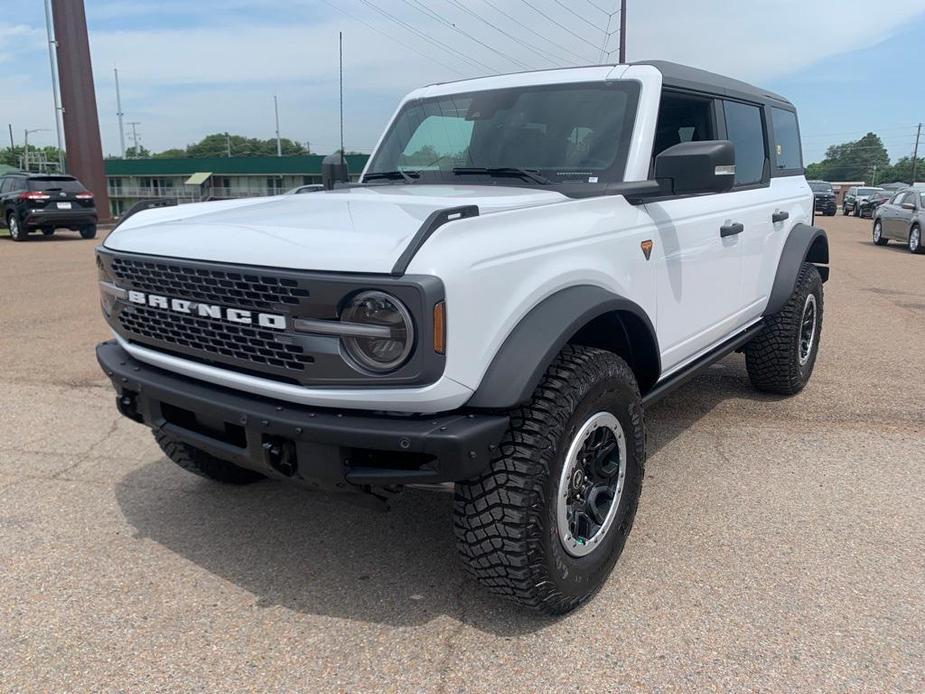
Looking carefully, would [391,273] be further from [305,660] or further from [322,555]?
[322,555]

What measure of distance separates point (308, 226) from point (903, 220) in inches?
724

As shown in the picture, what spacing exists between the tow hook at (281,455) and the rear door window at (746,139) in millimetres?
3065

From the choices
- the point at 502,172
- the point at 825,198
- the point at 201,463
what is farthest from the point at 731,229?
the point at 825,198

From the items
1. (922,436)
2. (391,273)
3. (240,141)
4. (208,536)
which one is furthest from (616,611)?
(240,141)

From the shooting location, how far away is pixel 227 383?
2523 mm

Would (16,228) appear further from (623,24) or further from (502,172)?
(623,24)

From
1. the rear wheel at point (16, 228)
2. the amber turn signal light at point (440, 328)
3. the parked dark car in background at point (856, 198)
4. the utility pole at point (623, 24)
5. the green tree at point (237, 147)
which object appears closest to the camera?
the amber turn signal light at point (440, 328)

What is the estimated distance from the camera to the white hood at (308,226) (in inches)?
88.4

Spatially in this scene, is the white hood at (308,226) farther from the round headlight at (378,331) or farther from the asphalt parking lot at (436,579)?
the asphalt parking lot at (436,579)

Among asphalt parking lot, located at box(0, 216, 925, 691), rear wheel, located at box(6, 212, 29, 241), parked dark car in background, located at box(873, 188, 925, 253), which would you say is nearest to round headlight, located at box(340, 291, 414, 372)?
asphalt parking lot, located at box(0, 216, 925, 691)

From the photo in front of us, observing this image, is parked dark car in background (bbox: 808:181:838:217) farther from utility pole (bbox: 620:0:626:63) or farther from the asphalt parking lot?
the asphalt parking lot

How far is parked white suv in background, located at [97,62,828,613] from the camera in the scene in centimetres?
222

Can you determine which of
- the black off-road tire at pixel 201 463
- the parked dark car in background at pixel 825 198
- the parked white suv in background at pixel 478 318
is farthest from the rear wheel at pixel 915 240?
the parked dark car in background at pixel 825 198

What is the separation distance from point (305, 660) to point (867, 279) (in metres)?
12.1
